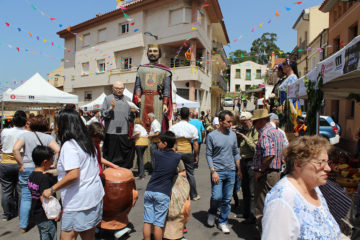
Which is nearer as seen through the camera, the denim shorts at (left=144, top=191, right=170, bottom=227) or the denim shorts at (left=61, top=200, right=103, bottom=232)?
the denim shorts at (left=61, top=200, right=103, bottom=232)

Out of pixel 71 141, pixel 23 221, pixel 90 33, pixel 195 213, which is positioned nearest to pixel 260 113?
pixel 195 213

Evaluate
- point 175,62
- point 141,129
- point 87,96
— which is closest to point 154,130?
point 141,129

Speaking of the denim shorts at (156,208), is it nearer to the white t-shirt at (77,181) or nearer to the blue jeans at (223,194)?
the white t-shirt at (77,181)

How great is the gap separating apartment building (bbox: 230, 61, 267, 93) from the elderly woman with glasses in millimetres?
58012

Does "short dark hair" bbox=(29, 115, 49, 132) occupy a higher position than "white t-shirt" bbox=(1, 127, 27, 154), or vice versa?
"short dark hair" bbox=(29, 115, 49, 132)

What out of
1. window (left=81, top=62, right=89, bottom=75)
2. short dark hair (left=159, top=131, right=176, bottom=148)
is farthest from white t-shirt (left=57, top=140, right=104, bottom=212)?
window (left=81, top=62, right=89, bottom=75)

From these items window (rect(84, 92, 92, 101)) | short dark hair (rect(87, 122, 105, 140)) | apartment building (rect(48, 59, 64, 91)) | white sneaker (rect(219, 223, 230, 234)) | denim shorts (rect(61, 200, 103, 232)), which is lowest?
white sneaker (rect(219, 223, 230, 234))

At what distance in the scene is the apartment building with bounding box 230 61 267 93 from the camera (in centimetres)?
→ 5847

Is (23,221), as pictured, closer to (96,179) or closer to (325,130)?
(96,179)

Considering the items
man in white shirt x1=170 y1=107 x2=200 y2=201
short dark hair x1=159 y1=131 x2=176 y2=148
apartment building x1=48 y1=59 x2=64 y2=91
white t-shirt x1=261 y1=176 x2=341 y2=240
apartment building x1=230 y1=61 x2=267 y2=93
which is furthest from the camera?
apartment building x1=230 y1=61 x2=267 y2=93

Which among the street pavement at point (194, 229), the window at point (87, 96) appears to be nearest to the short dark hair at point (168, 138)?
the street pavement at point (194, 229)

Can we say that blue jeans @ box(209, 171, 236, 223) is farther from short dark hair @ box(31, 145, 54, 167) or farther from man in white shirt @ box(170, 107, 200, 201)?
short dark hair @ box(31, 145, 54, 167)

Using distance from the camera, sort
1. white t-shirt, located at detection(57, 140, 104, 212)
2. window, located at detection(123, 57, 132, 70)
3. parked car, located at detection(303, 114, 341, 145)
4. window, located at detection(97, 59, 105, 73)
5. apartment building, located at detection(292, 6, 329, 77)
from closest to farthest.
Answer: white t-shirt, located at detection(57, 140, 104, 212) → parked car, located at detection(303, 114, 341, 145) → apartment building, located at detection(292, 6, 329, 77) → window, located at detection(123, 57, 132, 70) → window, located at detection(97, 59, 105, 73)

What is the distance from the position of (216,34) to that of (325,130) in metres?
21.2
